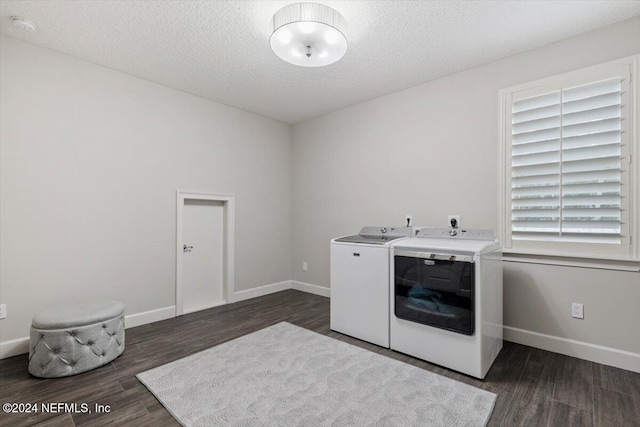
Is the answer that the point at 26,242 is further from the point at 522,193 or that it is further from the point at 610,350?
the point at 610,350

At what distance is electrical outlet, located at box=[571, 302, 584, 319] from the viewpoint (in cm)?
258

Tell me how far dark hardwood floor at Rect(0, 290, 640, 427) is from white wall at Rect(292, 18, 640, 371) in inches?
15.7

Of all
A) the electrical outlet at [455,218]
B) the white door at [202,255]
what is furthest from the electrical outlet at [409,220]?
the white door at [202,255]

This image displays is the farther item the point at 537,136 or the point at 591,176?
the point at 537,136

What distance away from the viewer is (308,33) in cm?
219

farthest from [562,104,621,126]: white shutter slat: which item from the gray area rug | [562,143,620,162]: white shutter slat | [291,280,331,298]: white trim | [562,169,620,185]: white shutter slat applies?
[291,280,331,298]: white trim

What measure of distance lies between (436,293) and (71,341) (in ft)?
9.46

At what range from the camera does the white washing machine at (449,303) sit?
227 cm

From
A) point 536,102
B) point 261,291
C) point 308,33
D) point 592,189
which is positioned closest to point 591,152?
point 592,189

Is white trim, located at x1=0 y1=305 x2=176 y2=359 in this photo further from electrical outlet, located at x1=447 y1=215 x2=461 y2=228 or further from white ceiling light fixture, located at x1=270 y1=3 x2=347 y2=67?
electrical outlet, located at x1=447 y1=215 x2=461 y2=228

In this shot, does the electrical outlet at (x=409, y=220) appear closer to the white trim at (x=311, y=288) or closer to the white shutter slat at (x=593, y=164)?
the white shutter slat at (x=593, y=164)

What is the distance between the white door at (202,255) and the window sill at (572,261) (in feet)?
11.6

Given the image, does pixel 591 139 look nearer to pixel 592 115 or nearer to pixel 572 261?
pixel 592 115

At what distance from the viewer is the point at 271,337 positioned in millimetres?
3000
